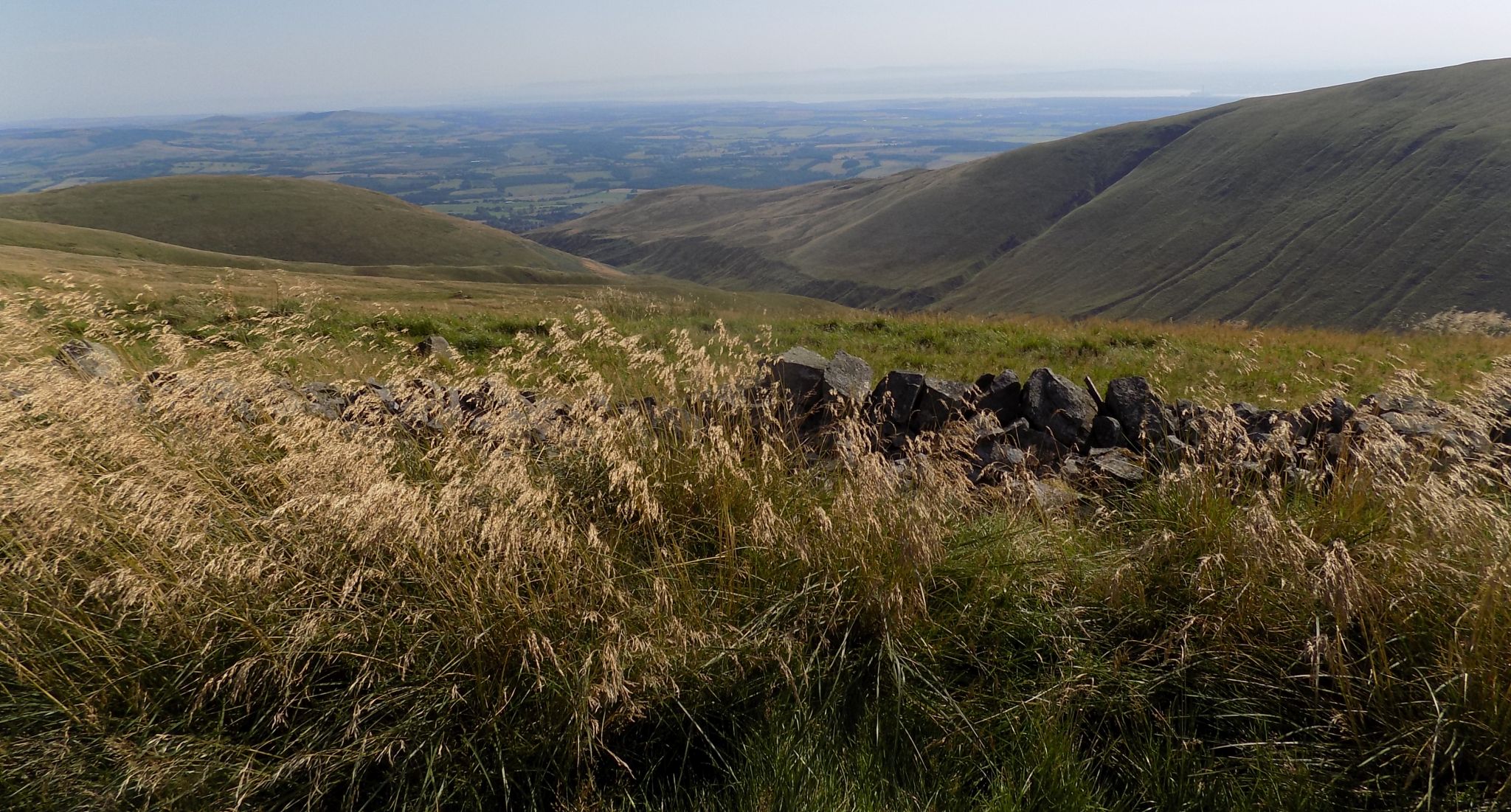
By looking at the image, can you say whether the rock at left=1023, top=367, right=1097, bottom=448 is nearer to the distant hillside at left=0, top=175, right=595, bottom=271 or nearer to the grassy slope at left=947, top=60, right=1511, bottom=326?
the distant hillside at left=0, top=175, right=595, bottom=271

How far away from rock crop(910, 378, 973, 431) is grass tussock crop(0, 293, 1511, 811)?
127 inches

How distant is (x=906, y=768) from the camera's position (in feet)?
10.9

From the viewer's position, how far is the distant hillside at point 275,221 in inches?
3686

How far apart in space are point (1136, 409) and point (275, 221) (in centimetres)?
12084

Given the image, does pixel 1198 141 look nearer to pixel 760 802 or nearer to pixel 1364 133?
pixel 1364 133

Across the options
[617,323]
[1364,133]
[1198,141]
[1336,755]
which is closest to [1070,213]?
[1198,141]

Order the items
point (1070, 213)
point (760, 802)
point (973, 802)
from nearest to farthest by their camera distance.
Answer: point (760, 802) < point (973, 802) < point (1070, 213)

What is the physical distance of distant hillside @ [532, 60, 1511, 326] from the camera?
323ft

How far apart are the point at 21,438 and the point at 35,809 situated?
2.00 m

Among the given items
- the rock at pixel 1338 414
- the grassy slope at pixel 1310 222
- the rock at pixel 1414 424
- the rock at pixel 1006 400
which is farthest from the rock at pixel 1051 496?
the grassy slope at pixel 1310 222

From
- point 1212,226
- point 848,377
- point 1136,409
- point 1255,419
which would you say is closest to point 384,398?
point 848,377

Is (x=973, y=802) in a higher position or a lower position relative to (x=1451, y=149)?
lower

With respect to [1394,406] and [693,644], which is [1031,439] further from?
[693,644]

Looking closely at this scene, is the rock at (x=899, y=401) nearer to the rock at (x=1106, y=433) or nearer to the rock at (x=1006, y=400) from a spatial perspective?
the rock at (x=1006, y=400)
